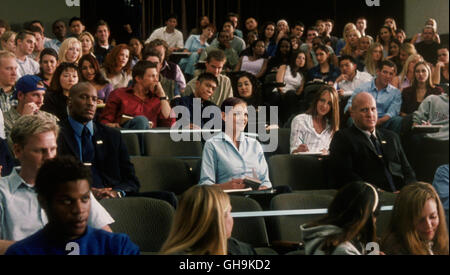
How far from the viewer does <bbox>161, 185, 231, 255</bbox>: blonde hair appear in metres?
1.94

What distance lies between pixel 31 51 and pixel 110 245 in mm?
3635

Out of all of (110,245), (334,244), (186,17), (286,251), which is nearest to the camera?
(110,245)

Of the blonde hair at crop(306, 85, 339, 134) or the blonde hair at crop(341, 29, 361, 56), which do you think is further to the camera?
the blonde hair at crop(341, 29, 361, 56)

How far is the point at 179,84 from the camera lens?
563cm

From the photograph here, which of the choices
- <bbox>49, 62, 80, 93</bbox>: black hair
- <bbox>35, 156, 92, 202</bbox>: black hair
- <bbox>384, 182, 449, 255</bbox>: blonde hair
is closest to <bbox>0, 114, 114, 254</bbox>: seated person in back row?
<bbox>35, 156, 92, 202</bbox>: black hair

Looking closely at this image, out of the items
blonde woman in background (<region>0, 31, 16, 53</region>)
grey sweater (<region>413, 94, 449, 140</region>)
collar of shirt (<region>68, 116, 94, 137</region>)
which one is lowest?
grey sweater (<region>413, 94, 449, 140</region>)

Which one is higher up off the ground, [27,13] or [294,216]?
[27,13]

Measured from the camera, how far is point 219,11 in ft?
29.9

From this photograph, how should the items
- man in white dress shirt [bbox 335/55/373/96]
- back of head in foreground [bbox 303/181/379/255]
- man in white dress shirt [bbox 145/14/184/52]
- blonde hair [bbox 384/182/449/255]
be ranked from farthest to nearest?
man in white dress shirt [bbox 145/14/184/52]
man in white dress shirt [bbox 335/55/373/96]
blonde hair [bbox 384/182/449/255]
back of head in foreground [bbox 303/181/379/255]

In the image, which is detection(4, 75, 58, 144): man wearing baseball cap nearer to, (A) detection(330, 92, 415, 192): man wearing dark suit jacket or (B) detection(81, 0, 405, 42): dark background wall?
(A) detection(330, 92, 415, 192): man wearing dark suit jacket

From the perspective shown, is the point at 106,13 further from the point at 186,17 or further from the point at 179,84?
the point at 179,84

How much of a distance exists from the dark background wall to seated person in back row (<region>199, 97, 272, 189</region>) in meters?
3.79

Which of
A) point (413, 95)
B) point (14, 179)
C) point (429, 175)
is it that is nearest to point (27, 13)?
point (413, 95)

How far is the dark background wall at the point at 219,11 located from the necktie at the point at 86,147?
443 centimetres
